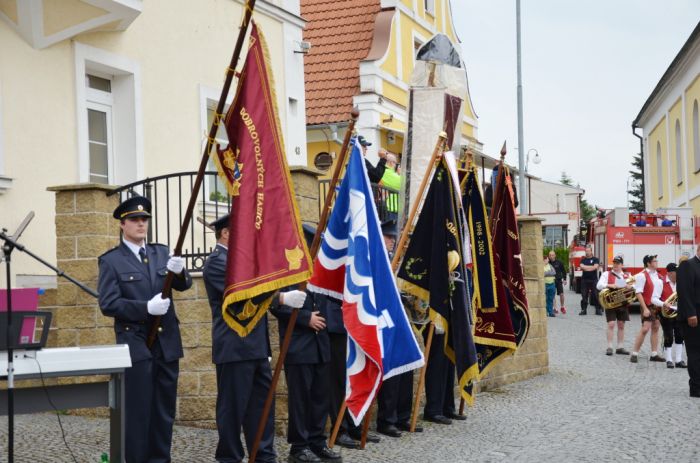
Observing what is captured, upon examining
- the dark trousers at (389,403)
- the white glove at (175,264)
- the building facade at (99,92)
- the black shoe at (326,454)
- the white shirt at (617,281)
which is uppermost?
the building facade at (99,92)

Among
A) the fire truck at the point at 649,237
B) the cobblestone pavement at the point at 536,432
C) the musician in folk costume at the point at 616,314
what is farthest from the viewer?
the fire truck at the point at 649,237

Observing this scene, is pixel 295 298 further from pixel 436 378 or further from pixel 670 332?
pixel 670 332

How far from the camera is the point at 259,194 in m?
7.12

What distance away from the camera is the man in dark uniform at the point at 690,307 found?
13.0 metres

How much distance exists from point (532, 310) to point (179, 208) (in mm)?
6524

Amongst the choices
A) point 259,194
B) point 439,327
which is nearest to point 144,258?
point 259,194

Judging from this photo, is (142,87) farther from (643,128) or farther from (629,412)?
(643,128)

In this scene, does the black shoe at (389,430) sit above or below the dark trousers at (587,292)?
below

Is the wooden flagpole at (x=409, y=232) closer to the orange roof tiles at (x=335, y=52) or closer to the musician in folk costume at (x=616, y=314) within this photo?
the musician in folk costume at (x=616, y=314)

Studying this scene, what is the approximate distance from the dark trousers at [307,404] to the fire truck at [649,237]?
2230cm

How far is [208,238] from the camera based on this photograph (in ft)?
44.1

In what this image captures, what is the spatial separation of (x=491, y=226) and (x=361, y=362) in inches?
174

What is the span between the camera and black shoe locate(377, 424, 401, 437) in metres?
9.62

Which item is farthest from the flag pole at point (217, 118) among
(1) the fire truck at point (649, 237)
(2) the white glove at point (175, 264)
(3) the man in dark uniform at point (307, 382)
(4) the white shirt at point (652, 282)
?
(1) the fire truck at point (649, 237)
